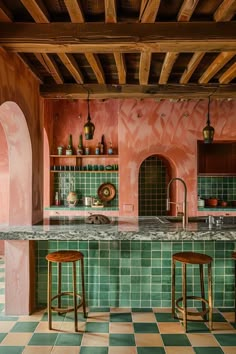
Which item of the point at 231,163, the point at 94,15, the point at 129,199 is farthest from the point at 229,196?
the point at 94,15

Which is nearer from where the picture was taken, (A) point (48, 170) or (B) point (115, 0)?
(B) point (115, 0)

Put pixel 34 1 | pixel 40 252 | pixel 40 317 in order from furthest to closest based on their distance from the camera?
pixel 40 252 → pixel 40 317 → pixel 34 1

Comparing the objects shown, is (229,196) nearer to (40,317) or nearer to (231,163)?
(231,163)

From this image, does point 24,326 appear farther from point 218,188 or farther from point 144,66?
point 218,188

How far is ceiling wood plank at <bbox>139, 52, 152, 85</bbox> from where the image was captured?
130 inches

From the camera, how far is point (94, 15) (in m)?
2.71

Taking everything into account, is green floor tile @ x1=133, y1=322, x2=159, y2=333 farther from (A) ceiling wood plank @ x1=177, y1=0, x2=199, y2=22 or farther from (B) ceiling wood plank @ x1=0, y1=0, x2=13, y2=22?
(B) ceiling wood plank @ x1=0, y1=0, x2=13, y2=22

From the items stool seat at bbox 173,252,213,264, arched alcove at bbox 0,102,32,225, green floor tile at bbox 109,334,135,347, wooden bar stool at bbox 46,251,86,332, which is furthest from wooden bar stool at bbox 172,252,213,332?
arched alcove at bbox 0,102,32,225

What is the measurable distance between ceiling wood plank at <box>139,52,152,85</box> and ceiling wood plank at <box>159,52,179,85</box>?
178 millimetres

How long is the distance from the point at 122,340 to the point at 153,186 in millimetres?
5137

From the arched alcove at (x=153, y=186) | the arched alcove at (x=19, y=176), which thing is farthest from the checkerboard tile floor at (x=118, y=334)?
the arched alcove at (x=153, y=186)

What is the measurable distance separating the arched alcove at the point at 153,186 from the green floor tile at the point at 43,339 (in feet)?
15.9

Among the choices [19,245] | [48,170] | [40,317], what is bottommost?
[40,317]

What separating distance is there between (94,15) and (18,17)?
25.8 inches
